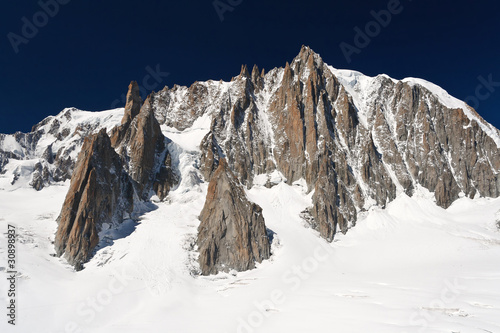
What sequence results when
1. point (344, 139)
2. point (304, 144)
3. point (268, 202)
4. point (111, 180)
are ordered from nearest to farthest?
point (111, 180) → point (268, 202) → point (304, 144) → point (344, 139)

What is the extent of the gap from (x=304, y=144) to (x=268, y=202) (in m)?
21.6

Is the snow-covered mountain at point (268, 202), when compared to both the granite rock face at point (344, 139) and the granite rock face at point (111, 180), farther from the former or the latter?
the granite rock face at point (344, 139)

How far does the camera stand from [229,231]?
50.3 metres

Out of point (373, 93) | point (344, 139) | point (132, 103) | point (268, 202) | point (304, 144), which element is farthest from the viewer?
point (373, 93)

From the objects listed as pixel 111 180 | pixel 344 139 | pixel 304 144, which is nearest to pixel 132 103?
pixel 111 180

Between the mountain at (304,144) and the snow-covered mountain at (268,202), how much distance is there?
1.46 ft

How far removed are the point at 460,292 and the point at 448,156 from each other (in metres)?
71.4

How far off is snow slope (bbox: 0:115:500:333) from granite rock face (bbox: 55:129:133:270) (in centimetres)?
222

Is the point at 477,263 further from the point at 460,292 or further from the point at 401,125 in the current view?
the point at 401,125

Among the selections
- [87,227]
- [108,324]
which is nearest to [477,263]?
[108,324]

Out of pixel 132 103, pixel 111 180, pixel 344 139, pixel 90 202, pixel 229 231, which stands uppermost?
pixel 132 103

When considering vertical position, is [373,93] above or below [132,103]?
above

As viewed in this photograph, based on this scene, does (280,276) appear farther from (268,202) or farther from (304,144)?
(304,144)

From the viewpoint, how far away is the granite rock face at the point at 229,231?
157 ft
